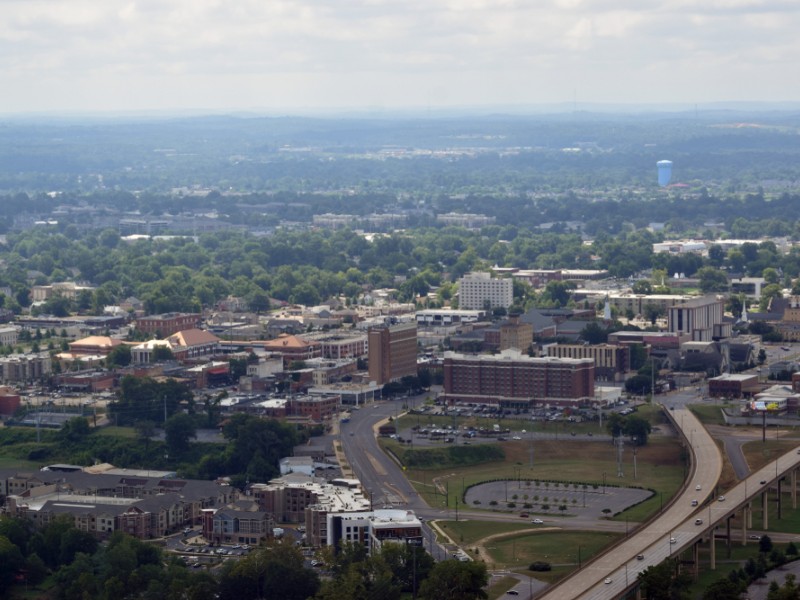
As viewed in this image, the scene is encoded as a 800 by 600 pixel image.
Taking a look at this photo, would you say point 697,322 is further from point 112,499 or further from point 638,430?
point 112,499

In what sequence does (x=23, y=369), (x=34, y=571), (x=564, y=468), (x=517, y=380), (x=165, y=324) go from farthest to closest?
(x=165, y=324)
(x=23, y=369)
(x=517, y=380)
(x=564, y=468)
(x=34, y=571)

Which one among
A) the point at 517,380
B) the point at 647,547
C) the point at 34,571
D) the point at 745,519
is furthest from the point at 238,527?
the point at 517,380

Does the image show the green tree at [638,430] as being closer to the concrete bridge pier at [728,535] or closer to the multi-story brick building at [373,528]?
the concrete bridge pier at [728,535]

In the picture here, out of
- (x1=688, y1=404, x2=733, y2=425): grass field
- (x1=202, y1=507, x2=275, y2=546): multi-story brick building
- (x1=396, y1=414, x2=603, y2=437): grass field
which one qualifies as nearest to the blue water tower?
(x1=688, y1=404, x2=733, y2=425): grass field

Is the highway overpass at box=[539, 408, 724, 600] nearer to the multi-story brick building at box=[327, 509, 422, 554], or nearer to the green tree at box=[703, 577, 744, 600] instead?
the green tree at box=[703, 577, 744, 600]

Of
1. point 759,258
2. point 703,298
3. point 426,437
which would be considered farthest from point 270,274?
point 426,437

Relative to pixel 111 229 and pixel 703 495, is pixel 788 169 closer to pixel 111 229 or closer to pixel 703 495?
pixel 111 229
